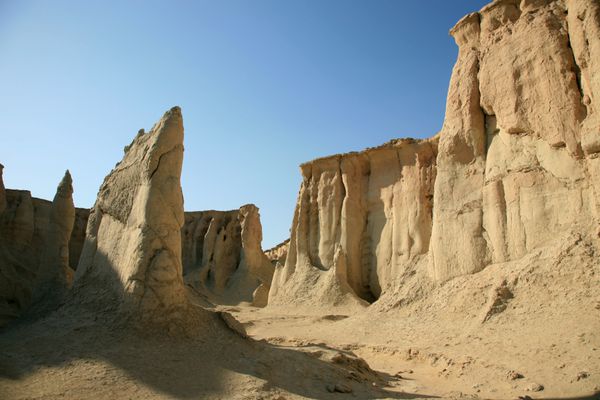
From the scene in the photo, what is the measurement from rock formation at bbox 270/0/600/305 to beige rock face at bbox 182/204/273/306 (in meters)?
12.1

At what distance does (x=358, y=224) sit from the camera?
19734 mm

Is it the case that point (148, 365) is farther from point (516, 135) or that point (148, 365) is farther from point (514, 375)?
point (516, 135)

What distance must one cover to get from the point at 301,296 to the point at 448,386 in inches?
446

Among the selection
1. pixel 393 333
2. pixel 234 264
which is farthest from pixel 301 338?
pixel 234 264

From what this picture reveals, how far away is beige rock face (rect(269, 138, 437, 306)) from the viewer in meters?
17.4

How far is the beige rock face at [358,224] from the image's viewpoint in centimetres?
1742

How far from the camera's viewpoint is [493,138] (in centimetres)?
1286

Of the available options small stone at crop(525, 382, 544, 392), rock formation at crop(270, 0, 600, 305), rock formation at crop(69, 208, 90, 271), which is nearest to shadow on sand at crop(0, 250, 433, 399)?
small stone at crop(525, 382, 544, 392)

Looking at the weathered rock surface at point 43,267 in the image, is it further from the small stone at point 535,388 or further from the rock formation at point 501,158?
the rock formation at point 501,158

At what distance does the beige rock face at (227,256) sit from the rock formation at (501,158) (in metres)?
12.1

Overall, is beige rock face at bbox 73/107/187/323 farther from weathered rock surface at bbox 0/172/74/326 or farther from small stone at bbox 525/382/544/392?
small stone at bbox 525/382/544/392

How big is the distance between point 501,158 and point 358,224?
8259 millimetres

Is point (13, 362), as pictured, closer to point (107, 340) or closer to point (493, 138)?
point (107, 340)

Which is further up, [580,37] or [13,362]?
[580,37]
